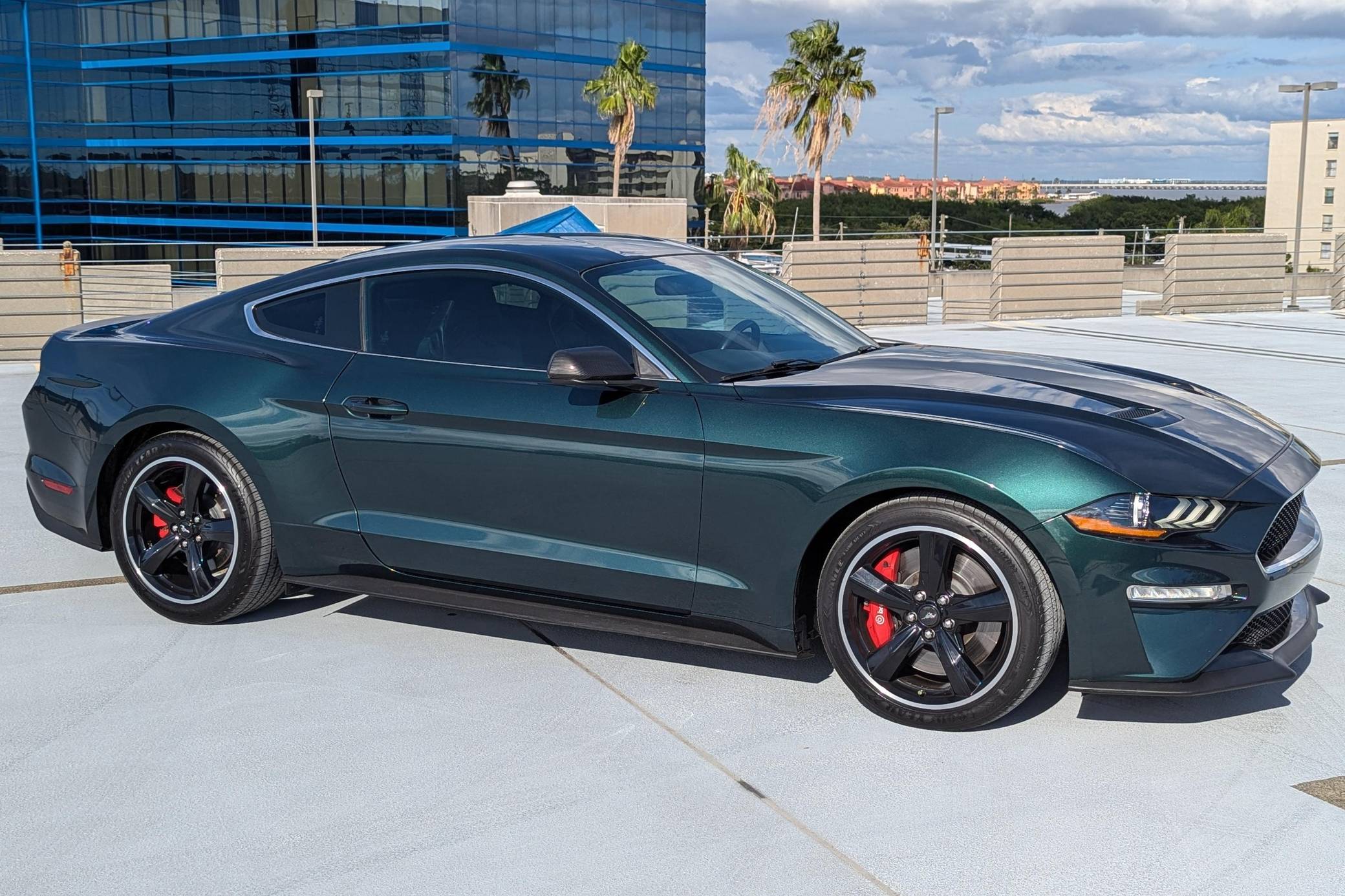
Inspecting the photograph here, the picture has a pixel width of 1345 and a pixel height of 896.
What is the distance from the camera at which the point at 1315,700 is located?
4.30 meters

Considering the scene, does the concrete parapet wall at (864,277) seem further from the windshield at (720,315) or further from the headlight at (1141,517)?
the headlight at (1141,517)

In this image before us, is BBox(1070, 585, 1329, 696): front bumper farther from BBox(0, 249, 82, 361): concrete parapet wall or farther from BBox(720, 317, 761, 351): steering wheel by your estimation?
BBox(0, 249, 82, 361): concrete parapet wall

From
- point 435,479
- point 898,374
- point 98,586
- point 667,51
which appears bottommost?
point 98,586

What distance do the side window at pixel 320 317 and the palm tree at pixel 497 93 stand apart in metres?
54.1

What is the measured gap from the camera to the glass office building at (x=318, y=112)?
57.2m

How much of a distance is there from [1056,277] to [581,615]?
16331mm

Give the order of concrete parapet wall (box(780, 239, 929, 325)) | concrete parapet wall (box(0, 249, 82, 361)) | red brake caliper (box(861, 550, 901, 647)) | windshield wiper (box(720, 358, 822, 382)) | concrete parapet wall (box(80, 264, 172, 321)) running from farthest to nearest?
1. concrete parapet wall (box(80, 264, 172, 321))
2. concrete parapet wall (box(780, 239, 929, 325))
3. concrete parapet wall (box(0, 249, 82, 361))
4. windshield wiper (box(720, 358, 822, 382))
5. red brake caliper (box(861, 550, 901, 647))

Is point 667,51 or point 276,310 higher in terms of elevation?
point 667,51

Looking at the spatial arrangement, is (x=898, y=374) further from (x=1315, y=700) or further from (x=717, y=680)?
(x=1315, y=700)

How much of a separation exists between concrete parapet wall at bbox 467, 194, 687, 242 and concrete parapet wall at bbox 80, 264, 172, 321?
17.6 feet

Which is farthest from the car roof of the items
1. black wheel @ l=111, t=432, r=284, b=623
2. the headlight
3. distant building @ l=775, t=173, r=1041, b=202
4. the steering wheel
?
distant building @ l=775, t=173, r=1041, b=202

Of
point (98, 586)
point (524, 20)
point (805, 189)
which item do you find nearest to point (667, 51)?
point (524, 20)

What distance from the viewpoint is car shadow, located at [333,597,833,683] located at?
467 centimetres

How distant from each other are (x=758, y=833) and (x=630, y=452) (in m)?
1.35
